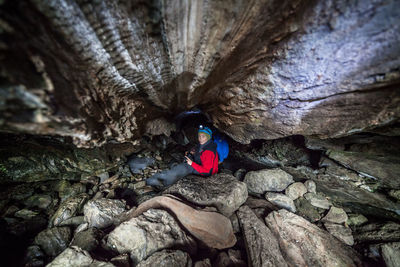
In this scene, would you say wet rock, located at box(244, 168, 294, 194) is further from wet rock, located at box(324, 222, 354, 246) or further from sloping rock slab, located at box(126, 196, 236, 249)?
sloping rock slab, located at box(126, 196, 236, 249)

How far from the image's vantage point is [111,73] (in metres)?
1.89

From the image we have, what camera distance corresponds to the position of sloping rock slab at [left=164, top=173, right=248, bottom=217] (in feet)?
11.6

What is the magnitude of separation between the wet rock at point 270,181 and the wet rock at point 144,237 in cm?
294

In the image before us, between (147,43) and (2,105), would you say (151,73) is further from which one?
(2,105)

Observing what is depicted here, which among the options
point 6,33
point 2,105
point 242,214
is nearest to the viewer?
point 6,33

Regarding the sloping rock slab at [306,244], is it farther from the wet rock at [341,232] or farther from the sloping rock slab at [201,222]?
the sloping rock slab at [201,222]

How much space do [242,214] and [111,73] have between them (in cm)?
414

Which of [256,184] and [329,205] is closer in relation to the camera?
[329,205]

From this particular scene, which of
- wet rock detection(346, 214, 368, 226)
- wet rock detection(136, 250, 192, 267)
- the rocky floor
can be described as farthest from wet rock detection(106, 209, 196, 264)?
wet rock detection(346, 214, 368, 226)

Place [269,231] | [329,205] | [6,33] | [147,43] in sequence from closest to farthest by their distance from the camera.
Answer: [6,33] < [147,43] < [269,231] < [329,205]

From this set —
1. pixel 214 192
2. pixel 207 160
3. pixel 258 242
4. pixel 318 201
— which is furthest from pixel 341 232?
pixel 207 160

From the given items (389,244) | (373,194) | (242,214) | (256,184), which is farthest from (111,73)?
(389,244)

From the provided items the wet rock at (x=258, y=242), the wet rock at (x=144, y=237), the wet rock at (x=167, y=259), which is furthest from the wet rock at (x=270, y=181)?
the wet rock at (x=167, y=259)

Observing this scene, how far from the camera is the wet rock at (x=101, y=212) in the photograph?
3.10 meters
